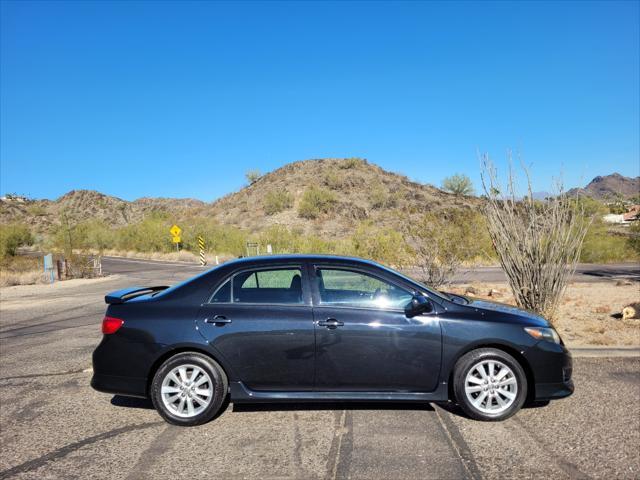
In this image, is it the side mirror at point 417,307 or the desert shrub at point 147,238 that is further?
the desert shrub at point 147,238

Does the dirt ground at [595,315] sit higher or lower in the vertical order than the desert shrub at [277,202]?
lower

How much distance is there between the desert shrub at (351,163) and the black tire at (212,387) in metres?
72.8

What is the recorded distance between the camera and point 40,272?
990 inches

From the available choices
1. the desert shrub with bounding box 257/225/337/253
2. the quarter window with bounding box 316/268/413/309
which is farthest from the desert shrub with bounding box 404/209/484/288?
the desert shrub with bounding box 257/225/337/253

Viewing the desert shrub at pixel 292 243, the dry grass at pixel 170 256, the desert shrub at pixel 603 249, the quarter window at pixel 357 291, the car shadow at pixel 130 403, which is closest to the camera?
the quarter window at pixel 357 291

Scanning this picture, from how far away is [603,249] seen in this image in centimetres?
3017

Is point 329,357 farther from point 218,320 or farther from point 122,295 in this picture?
point 122,295

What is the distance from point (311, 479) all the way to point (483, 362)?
2.03 m

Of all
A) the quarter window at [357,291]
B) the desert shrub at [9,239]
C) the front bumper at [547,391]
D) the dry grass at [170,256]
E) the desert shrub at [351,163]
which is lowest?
the front bumper at [547,391]

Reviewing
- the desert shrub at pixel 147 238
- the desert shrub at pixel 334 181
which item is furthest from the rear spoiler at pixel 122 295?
the desert shrub at pixel 334 181

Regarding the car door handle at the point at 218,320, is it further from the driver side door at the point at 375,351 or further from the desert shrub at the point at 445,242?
the desert shrub at the point at 445,242

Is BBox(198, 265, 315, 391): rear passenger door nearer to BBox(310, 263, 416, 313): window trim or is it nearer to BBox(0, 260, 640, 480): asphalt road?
BBox(310, 263, 416, 313): window trim

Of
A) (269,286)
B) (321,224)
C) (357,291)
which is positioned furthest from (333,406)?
(321,224)

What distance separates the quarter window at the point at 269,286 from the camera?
4.80m
